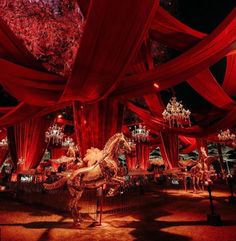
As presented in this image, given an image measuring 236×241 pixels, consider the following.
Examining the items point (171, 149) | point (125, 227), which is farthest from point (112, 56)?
point (171, 149)

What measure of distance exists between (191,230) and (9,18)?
20.1 ft

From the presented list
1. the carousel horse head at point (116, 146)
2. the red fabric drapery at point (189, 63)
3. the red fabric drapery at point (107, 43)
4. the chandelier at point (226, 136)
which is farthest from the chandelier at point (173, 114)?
the chandelier at point (226, 136)

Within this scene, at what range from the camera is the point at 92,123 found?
5.42m

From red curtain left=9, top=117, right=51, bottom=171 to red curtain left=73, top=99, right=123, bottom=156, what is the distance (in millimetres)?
3838

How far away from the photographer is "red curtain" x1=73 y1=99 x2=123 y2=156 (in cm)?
538

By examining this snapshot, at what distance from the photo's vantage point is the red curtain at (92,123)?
5383mm

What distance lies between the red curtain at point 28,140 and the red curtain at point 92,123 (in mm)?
3838

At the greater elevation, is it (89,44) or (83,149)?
(89,44)

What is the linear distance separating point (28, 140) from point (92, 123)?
4.40 m

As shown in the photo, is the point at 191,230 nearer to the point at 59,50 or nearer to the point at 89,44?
the point at 89,44

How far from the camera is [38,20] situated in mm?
6293

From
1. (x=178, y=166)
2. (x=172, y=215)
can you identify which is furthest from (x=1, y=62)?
(x=178, y=166)

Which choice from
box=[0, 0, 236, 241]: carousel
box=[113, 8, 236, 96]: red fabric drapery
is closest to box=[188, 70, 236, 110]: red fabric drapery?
box=[0, 0, 236, 241]: carousel

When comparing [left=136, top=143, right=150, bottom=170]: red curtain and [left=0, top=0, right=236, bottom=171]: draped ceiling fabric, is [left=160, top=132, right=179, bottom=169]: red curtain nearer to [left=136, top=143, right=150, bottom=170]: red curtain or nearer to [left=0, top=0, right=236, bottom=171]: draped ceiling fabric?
[left=136, top=143, right=150, bottom=170]: red curtain
